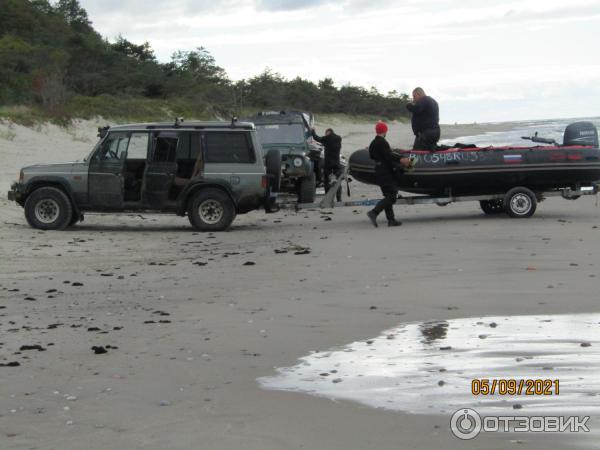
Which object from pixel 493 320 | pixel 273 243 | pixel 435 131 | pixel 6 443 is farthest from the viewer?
pixel 435 131

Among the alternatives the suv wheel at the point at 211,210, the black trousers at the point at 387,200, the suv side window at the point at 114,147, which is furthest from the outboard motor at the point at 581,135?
the suv side window at the point at 114,147

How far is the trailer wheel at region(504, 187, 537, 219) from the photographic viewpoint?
54.6 ft

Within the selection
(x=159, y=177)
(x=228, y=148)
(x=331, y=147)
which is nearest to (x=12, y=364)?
(x=159, y=177)

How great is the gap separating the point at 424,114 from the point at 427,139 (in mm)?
416

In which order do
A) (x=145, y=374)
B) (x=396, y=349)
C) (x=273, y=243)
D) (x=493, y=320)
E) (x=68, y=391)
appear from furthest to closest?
(x=273, y=243) < (x=493, y=320) < (x=396, y=349) < (x=145, y=374) < (x=68, y=391)

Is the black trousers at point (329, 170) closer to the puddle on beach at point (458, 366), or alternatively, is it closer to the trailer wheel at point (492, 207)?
the trailer wheel at point (492, 207)

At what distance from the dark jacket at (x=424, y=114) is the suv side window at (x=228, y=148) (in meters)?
2.82

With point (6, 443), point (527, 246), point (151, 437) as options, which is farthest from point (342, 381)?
point (527, 246)

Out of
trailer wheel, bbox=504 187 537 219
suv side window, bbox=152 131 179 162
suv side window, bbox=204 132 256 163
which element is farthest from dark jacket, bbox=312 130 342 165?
suv side window, bbox=152 131 179 162

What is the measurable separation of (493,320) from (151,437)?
3.71 m

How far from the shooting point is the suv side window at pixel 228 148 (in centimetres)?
1612

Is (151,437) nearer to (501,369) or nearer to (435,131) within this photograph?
(501,369)

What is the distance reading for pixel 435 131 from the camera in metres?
17.0

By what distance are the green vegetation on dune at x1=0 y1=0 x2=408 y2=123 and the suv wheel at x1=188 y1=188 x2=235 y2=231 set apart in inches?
570
